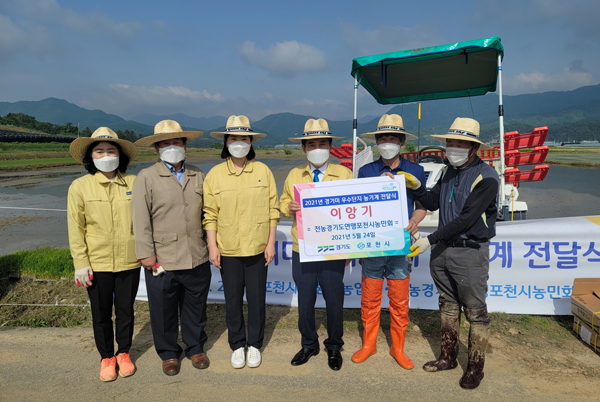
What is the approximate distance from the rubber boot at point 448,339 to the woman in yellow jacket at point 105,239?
2.81m

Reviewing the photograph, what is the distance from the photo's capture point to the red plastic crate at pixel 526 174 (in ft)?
21.2

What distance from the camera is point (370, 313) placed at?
3.40 m

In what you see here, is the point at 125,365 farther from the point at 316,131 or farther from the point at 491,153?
the point at 491,153

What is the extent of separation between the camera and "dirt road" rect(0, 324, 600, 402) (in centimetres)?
289

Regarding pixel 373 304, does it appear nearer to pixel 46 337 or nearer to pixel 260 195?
pixel 260 195

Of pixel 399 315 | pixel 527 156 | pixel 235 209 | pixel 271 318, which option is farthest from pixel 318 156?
pixel 527 156

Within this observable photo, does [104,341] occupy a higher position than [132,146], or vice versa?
[132,146]

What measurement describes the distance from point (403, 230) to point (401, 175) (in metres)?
0.49

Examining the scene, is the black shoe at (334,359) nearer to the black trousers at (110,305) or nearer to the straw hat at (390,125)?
the black trousers at (110,305)

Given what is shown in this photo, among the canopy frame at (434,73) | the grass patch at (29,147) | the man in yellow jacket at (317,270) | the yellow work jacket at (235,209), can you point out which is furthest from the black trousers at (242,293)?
the grass patch at (29,147)

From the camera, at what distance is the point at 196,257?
129 inches

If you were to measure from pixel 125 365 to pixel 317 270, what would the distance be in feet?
6.47

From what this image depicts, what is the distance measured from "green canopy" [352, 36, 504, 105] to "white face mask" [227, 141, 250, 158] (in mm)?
3042

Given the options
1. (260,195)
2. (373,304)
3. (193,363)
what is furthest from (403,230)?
(193,363)
